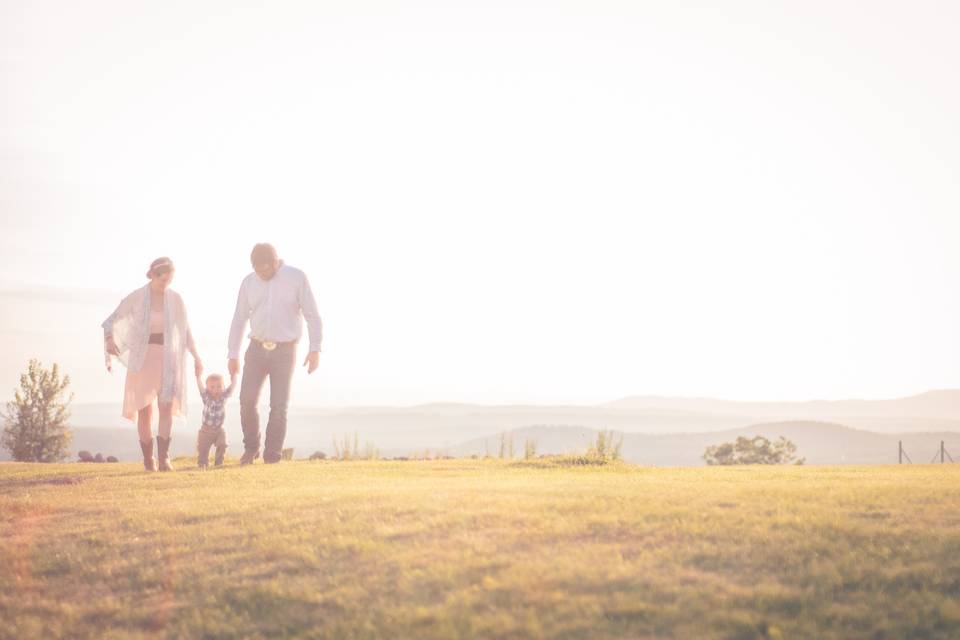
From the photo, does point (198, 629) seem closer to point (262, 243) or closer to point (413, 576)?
point (413, 576)

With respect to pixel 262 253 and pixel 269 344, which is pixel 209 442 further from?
pixel 262 253

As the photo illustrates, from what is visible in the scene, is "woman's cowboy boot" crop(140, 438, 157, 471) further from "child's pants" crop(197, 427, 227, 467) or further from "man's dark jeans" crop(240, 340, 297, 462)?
"man's dark jeans" crop(240, 340, 297, 462)

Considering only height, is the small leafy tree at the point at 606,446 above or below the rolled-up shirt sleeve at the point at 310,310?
below

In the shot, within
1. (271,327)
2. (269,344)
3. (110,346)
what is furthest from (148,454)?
(271,327)

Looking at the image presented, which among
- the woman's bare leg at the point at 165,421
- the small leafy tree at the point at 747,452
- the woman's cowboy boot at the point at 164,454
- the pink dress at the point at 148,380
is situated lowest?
the small leafy tree at the point at 747,452

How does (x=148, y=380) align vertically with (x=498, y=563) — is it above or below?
above

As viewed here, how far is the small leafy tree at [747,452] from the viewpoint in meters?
57.5

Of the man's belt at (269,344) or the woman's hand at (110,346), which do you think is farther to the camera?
the man's belt at (269,344)

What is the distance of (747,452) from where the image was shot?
57844 millimetres

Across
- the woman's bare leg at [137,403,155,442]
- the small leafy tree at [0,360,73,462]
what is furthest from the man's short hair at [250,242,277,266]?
the small leafy tree at [0,360,73,462]

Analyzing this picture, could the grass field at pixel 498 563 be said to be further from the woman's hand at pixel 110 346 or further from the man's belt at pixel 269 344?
the man's belt at pixel 269 344

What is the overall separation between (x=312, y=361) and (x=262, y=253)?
2.27m

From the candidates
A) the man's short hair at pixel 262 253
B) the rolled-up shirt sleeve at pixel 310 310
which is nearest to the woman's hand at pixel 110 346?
the man's short hair at pixel 262 253

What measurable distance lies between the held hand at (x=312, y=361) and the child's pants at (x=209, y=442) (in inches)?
90.3
